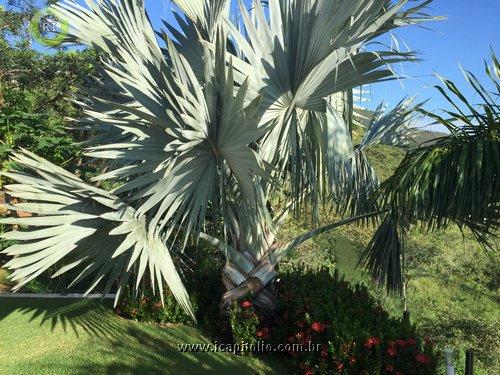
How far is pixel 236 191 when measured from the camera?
5.73m

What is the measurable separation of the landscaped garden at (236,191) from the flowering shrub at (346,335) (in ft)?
0.07

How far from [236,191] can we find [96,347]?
7.98ft

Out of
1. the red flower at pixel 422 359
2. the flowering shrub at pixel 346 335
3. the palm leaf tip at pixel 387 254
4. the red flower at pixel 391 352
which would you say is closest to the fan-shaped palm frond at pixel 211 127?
the palm leaf tip at pixel 387 254

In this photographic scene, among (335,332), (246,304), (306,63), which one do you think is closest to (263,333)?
(246,304)

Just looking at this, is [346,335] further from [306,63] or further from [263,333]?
[306,63]

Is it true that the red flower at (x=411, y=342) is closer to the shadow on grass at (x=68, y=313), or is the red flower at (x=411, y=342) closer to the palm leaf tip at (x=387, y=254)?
the palm leaf tip at (x=387, y=254)

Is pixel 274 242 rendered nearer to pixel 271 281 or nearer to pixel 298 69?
pixel 271 281

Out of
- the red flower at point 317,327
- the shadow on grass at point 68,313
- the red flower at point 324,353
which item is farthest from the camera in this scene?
the shadow on grass at point 68,313

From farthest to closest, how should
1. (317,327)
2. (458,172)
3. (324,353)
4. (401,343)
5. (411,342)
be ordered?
1. (317,327)
2. (324,353)
3. (411,342)
4. (401,343)
5. (458,172)

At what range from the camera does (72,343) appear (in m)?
5.69

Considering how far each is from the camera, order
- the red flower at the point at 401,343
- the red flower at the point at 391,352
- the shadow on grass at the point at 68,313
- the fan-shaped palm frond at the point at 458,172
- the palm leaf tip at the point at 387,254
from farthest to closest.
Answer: the shadow on grass at the point at 68,313, the palm leaf tip at the point at 387,254, the red flower at the point at 401,343, the red flower at the point at 391,352, the fan-shaped palm frond at the point at 458,172

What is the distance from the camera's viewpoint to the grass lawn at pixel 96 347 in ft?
16.7

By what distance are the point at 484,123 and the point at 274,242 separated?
3195 millimetres

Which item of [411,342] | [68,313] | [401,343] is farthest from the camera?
[68,313]
